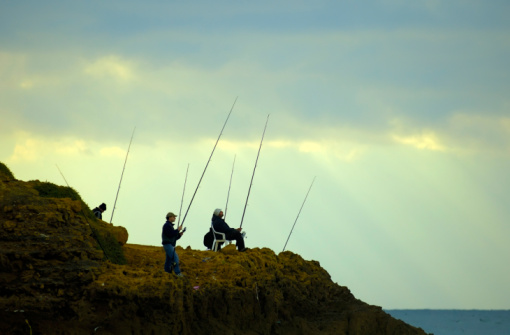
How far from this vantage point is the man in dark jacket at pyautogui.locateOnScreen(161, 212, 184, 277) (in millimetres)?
20031

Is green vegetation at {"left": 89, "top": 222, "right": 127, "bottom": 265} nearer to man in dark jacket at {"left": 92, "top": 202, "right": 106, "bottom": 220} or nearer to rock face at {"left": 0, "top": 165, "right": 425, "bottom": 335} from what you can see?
rock face at {"left": 0, "top": 165, "right": 425, "bottom": 335}

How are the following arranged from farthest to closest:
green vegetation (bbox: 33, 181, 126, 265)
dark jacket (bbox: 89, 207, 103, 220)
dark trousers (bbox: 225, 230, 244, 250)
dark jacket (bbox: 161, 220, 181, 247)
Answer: dark jacket (bbox: 89, 207, 103, 220) < dark trousers (bbox: 225, 230, 244, 250) < green vegetation (bbox: 33, 181, 126, 265) < dark jacket (bbox: 161, 220, 181, 247)

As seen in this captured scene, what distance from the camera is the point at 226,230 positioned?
24.3m

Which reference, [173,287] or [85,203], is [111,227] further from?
[173,287]

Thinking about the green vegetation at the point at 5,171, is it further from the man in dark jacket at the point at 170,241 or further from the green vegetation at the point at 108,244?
the man in dark jacket at the point at 170,241

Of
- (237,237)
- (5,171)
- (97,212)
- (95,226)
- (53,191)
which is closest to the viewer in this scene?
(95,226)

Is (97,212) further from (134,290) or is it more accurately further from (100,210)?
(134,290)

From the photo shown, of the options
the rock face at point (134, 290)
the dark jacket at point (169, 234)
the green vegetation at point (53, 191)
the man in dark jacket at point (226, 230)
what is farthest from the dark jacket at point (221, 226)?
the green vegetation at point (53, 191)

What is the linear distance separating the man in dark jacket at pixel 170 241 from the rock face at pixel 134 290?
493 millimetres

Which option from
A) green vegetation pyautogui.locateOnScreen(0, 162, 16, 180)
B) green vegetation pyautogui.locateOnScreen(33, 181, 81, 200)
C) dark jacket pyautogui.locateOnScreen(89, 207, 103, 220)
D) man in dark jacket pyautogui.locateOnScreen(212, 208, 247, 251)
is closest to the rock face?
green vegetation pyautogui.locateOnScreen(33, 181, 81, 200)

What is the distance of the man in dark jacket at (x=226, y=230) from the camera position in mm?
24016

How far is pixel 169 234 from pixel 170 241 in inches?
8.3

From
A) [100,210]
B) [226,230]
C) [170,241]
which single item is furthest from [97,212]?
[170,241]

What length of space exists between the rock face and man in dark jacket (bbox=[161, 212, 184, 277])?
0.49 m
